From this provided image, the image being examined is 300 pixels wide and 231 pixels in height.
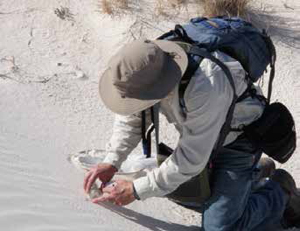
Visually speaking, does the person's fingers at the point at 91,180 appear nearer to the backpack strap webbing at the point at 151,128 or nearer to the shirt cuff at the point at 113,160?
the shirt cuff at the point at 113,160

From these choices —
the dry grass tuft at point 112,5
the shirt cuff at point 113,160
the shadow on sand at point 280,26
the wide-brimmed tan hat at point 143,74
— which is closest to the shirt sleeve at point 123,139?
the shirt cuff at point 113,160

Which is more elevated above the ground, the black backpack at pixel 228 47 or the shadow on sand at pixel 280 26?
the black backpack at pixel 228 47

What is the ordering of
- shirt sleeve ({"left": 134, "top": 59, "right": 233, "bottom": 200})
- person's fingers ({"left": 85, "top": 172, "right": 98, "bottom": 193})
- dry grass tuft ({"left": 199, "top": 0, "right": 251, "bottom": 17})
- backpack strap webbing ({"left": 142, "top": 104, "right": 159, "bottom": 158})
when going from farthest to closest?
dry grass tuft ({"left": 199, "top": 0, "right": 251, "bottom": 17})
person's fingers ({"left": 85, "top": 172, "right": 98, "bottom": 193})
backpack strap webbing ({"left": 142, "top": 104, "right": 159, "bottom": 158})
shirt sleeve ({"left": 134, "top": 59, "right": 233, "bottom": 200})

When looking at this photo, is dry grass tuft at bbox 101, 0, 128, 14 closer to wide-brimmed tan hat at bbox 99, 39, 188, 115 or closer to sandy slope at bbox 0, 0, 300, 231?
sandy slope at bbox 0, 0, 300, 231

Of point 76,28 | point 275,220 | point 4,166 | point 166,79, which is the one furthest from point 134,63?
point 76,28

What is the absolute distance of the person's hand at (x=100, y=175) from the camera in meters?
3.29

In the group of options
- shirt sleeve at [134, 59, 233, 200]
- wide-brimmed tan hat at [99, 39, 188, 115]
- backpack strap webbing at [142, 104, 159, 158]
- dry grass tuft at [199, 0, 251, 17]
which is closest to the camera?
wide-brimmed tan hat at [99, 39, 188, 115]

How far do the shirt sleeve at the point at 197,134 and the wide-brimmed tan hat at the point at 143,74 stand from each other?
0.13 meters

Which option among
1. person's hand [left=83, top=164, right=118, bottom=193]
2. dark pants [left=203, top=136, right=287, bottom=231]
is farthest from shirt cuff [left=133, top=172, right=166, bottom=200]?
dark pants [left=203, top=136, right=287, bottom=231]

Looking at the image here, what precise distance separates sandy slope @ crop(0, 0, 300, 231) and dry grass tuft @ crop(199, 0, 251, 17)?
24cm

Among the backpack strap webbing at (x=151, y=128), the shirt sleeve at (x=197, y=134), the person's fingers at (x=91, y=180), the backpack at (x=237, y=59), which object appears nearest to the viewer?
the shirt sleeve at (x=197, y=134)

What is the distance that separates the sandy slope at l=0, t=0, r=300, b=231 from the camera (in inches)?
124

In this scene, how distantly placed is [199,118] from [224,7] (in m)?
2.81

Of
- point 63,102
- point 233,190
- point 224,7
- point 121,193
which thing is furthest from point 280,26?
point 121,193
